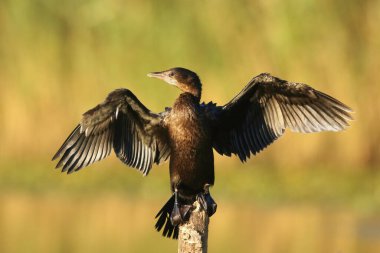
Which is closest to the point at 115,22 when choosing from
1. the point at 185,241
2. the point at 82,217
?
the point at 82,217

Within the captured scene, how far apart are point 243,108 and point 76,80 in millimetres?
7788

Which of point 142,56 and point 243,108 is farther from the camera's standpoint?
point 142,56

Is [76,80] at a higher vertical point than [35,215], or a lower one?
higher

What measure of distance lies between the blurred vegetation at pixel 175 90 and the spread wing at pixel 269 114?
535cm

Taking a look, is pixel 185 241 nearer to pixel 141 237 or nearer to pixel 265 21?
pixel 141 237

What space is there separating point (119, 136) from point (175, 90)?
24.2 ft

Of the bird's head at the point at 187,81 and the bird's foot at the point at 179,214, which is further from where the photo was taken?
the bird's head at the point at 187,81

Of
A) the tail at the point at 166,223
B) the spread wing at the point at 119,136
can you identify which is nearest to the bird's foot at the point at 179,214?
the tail at the point at 166,223

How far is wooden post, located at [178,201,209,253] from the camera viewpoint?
27.5 feet

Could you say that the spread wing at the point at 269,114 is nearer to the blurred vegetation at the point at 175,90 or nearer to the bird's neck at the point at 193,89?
the bird's neck at the point at 193,89

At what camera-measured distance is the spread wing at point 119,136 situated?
912 cm

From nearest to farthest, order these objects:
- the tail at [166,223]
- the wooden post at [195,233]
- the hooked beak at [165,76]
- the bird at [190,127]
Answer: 1. the wooden post at [195,233]
2. the bird at [190,127]
3. the tail at [166,223]
4. the hooked beak at [165,76]

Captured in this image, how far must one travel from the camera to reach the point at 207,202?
344 inches

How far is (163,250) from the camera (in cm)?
1366
